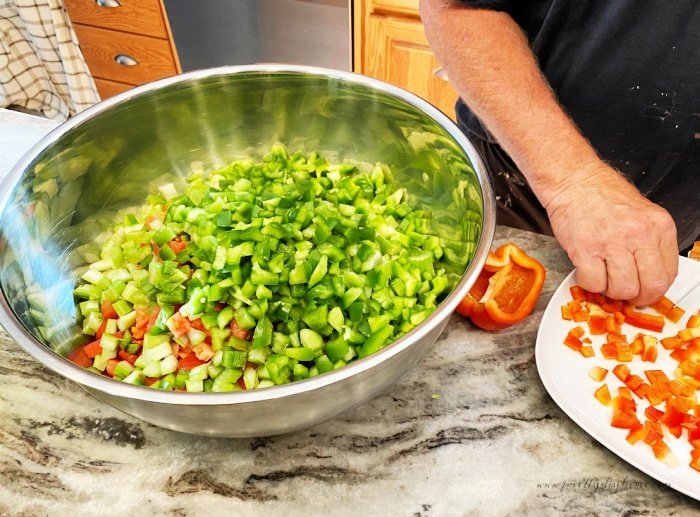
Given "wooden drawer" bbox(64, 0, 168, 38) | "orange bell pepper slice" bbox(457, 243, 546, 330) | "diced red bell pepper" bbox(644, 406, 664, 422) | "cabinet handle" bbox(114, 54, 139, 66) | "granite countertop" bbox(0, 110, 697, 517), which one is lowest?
"cabinet handle" bbox(114, 54, 139, 66)

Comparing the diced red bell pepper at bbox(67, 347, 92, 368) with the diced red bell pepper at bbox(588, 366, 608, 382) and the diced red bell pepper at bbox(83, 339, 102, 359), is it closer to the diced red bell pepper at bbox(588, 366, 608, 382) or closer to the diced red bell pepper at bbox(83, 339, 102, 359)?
the diced red bell pepper at bbox(83, 339, 102, 359)

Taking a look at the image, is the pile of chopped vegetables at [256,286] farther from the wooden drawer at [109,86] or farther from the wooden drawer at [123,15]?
the wooden drawer at [109,86]

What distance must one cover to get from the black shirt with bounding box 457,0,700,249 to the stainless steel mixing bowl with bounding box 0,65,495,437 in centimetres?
36

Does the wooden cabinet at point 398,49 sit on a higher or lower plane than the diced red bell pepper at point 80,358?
lower

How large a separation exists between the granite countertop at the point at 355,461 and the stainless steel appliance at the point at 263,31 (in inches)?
84.1

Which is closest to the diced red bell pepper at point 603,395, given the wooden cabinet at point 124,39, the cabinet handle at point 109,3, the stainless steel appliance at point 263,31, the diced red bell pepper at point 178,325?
the diced red bell pepper at point 178,325

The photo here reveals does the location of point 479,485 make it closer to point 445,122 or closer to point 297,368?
point 297,368

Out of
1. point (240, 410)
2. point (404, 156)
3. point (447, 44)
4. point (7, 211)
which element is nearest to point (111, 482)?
point (240, 410)

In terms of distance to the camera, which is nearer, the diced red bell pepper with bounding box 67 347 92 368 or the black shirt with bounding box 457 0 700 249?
the diced red bell pepper with bounding box 67 347 92 368

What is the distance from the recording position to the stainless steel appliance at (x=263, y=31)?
2682 mm

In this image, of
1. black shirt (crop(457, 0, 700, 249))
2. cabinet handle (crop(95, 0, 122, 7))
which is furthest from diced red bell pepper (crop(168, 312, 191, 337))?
cabinet handle (crop(95, 0, 122, 7))

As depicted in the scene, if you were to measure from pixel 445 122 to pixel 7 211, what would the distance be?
0.77 meters

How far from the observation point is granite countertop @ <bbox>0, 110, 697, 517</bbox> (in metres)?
0.83

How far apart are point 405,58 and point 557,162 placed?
173cm
